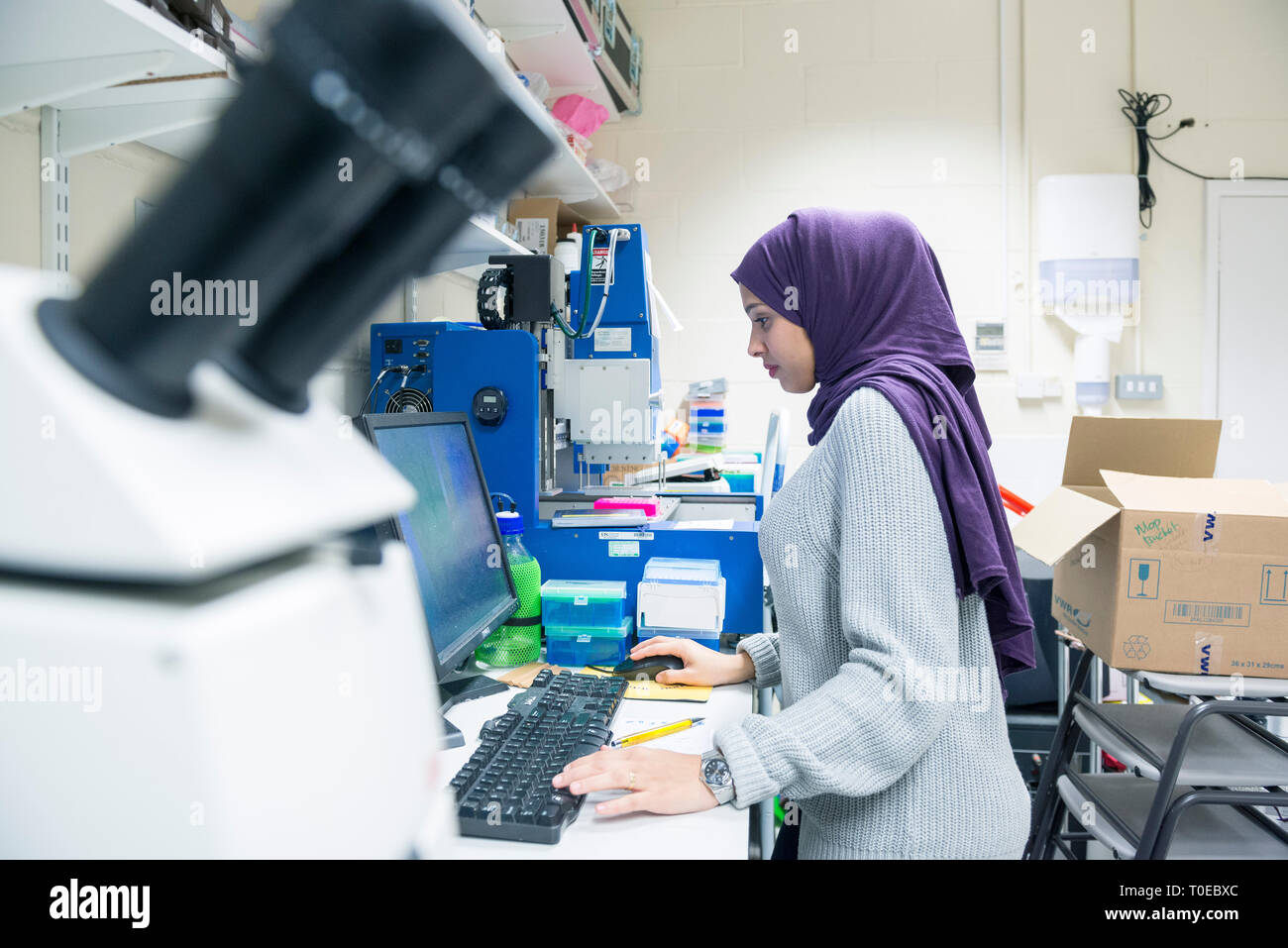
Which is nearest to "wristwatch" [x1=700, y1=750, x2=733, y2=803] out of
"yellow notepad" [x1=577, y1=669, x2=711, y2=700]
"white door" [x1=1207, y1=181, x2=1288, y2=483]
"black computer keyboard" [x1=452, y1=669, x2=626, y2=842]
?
"black computer keyboard" [x1=452, y1=669, x2=626, y2=842]

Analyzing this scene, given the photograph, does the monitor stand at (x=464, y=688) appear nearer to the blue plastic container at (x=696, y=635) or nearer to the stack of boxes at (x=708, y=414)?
the blue plastic container at (x=696, y=635)

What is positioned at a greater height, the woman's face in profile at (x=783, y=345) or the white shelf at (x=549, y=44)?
the white shelf at (x=549, y=44)

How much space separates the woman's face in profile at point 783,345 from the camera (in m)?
1.21

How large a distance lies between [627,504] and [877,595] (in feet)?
2.81

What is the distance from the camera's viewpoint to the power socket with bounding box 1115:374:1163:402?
3.32 m

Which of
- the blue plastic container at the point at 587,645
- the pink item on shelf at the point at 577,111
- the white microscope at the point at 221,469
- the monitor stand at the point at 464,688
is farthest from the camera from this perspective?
the pink item on shelf at the point at 577,111

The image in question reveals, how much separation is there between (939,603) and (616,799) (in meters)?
0.43

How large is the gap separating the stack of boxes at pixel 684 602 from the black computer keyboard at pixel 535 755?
233mm

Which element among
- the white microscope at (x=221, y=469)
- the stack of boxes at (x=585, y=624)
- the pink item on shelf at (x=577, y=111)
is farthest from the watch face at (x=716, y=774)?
the pink item on shelf at (x=577, y=111)

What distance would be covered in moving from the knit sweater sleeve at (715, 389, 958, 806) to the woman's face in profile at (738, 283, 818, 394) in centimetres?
29

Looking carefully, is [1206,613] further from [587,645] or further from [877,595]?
[587,645]

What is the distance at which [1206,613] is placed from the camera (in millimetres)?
1529

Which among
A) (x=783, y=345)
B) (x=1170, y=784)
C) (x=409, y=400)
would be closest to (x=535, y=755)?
(x=783, y=345)
